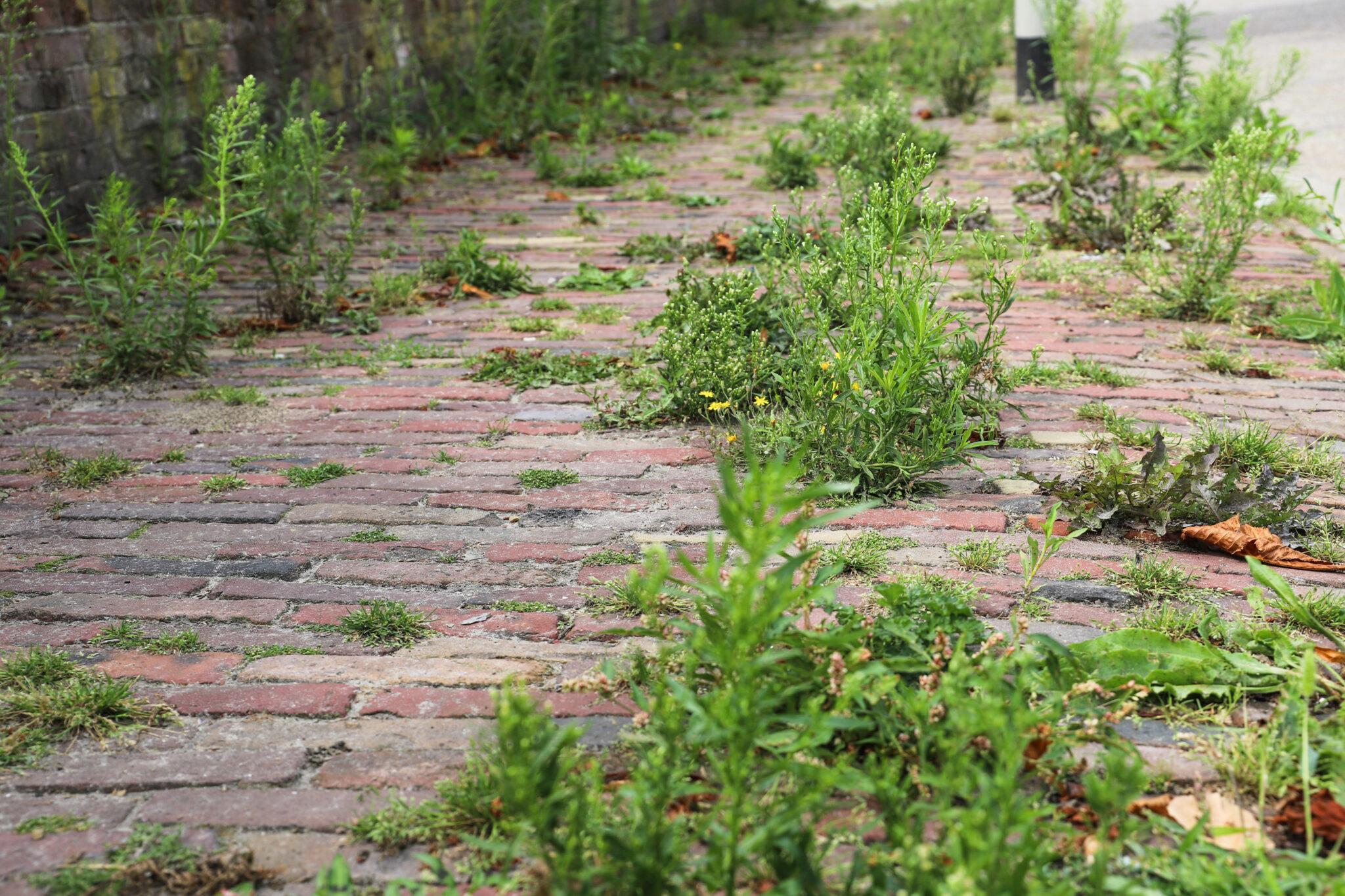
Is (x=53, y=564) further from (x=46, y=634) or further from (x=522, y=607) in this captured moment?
(x=522, y=607)

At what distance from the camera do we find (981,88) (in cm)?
895

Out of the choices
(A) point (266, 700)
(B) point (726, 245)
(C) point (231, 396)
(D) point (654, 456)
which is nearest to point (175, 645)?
(A) point (266, 700)

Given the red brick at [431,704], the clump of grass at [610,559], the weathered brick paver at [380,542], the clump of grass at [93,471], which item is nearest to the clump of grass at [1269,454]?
the weathered brick paver at [380,542]

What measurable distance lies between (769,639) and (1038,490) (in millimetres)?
1285

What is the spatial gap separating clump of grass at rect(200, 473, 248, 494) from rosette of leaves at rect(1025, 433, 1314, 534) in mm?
2233

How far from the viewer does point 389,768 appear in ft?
6.42

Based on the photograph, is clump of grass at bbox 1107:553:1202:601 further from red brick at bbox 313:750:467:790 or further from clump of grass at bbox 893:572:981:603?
red brick at bbox 313:750:467:790

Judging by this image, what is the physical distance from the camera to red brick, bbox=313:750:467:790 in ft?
6.29

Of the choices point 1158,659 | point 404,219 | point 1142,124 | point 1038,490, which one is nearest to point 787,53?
point 1142,124

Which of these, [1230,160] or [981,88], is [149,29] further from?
[981,88]

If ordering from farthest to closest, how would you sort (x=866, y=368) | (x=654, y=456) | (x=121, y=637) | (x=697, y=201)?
(x=697, y=201) → (x=654, y=456) → (x=866, y=368) → (x=121, y=637)

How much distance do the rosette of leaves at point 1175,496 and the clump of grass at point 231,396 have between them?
260 cm

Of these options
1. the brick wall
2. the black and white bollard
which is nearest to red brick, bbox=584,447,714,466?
the brick wall

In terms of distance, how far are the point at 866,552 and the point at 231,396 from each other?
7.58 ft
